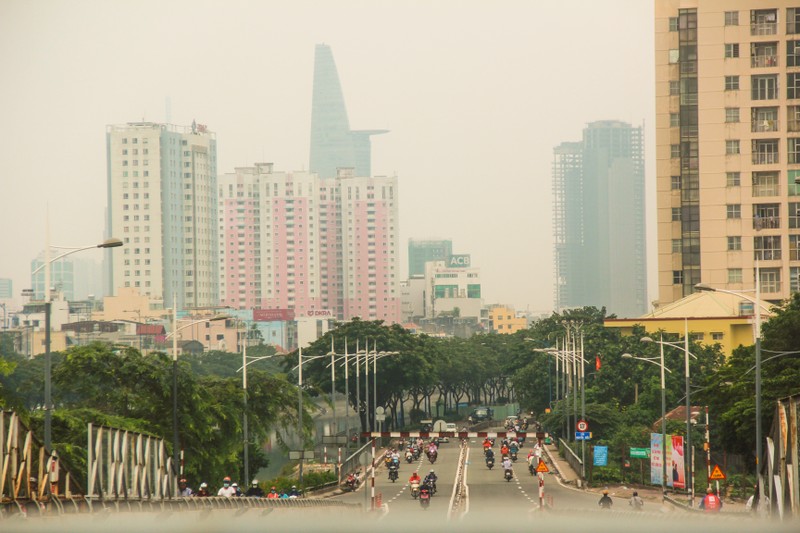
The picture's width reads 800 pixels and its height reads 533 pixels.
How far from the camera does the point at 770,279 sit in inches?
3627

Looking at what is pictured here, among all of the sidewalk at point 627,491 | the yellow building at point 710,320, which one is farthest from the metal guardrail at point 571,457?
the yellow building at point 710,320

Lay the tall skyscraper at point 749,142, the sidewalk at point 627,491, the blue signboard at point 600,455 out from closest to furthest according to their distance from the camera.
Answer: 1. the sidewalk at point 627,491
2. the blue signboard at point 600,455
3. the tall skyscraper at point 749,142

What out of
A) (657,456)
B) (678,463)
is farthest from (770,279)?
(678,463)

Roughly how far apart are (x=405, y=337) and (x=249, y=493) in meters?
62.6

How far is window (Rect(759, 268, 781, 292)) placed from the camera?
91.7 m

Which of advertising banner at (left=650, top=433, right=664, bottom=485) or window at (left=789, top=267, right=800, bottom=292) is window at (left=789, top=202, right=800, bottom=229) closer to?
window at (left=789, top=267, right=800, bottom=292)

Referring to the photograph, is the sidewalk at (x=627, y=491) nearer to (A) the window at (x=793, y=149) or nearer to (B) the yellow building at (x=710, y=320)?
(B) the yellow building at (x=710, y=320)

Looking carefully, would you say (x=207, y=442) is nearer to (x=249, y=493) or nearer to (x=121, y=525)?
(x=249, y=493)

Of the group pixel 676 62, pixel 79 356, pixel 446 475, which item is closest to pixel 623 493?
pixel 446 475

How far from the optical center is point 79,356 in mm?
44938

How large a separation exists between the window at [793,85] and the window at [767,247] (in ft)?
34.2

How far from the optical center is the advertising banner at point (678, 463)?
47562mm

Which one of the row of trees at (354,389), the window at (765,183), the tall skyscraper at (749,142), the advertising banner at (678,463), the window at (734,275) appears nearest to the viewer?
the row of trees at (354,389)

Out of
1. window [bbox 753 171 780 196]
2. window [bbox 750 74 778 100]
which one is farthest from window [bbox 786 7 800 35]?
window [bbox 753 171 780 196]
